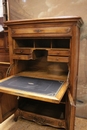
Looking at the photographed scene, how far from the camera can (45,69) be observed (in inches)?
77.0

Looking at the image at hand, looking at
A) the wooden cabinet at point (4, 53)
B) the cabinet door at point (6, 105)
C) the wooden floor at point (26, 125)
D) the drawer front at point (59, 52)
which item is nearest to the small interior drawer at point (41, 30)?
the drawer front at point (59, 52)

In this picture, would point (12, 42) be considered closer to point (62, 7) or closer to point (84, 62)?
point (62, 7)

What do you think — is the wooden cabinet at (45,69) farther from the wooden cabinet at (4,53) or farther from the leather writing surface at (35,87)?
the wooden cabinet at (4,53)

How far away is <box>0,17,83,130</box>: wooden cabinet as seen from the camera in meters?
1.20

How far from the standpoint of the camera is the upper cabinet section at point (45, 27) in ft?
4.33

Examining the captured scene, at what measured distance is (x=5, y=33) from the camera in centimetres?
201

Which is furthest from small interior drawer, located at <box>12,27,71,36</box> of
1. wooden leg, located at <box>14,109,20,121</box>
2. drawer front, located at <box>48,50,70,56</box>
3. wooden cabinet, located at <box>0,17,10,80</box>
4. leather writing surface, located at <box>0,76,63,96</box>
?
wooden leg, located at <box>14,109,20,121</box>

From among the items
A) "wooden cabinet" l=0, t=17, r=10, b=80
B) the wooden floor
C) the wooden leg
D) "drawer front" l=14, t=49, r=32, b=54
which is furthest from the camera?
"wooden cabinet" l=0, t=17, r=10, b=80

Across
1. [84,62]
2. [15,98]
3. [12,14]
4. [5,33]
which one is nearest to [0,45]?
[5,33]

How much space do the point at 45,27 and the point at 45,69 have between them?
750 mm

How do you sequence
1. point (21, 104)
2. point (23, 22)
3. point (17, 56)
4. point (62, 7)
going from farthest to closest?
1. point (21, 104)
2. point (62, 7)
3. point (17, 56)
4. point (23, 22)

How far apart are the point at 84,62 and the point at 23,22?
40.6 inches

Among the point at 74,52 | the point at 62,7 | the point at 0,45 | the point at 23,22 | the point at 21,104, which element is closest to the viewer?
the point at 74,52

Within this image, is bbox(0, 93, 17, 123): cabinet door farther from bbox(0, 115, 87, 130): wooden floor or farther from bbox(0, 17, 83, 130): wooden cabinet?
bbox(0, 115, 87, 130): wooden floor
